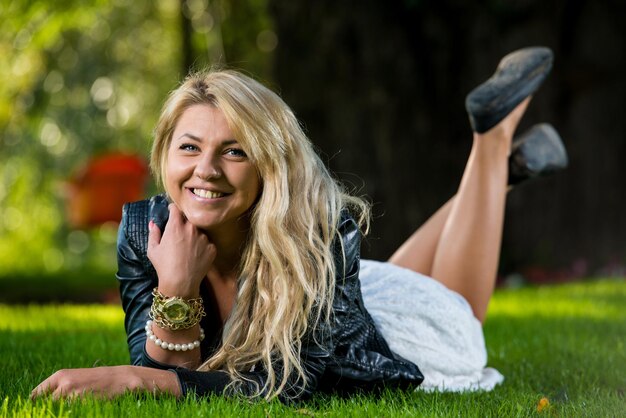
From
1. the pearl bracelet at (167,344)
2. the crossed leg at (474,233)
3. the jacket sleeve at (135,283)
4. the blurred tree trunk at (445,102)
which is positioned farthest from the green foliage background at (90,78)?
the pearl bracelet at (167,344)

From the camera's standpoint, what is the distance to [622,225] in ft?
29.1

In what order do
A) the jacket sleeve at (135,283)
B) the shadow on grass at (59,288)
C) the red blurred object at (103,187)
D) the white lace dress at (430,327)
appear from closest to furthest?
the jacket sleeve at (135,283), the white lace dress at (430,327), the shadow on grass at (59,288), the red blurred object at (103,187)

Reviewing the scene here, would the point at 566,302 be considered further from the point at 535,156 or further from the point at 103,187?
the point at 103,187

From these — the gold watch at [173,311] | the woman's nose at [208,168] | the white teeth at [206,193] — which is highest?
the woman's nose at [208,168]

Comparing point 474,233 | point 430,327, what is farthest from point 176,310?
point 474,233

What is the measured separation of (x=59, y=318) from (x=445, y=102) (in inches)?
160

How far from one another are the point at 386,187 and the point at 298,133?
469cm

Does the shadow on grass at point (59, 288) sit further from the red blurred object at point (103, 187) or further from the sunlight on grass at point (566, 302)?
the sunlight on grass at point (566, 302)

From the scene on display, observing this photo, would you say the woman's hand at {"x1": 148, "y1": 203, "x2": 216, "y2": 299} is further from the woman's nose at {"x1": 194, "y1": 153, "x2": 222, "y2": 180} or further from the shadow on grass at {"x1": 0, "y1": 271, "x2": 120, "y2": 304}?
the shadow on grass at {"x1": 0, "y1": 271, "x2": 120, "y2": 304}

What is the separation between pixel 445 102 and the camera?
26.7ft

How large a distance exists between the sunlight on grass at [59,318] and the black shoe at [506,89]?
2588 mm

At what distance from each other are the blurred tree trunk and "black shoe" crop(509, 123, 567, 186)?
8.12 feet

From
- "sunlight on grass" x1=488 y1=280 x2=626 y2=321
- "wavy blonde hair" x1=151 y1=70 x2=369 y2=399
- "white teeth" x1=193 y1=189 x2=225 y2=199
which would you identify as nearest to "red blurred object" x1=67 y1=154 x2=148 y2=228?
"sunlight on grass" x1=488 y1=280 x2=626 y2=321

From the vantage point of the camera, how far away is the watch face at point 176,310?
2.96 metres
